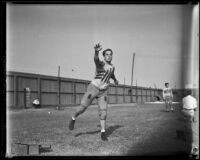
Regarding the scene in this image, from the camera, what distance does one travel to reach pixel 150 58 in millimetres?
5309

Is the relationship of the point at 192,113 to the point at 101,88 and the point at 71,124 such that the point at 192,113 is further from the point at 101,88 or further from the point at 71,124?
the point at 71,124

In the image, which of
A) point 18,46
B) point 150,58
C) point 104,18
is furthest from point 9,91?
point 150,58

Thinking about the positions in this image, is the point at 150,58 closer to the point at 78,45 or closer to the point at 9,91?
the point at 78,45

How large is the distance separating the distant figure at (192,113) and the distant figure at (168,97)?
193 millimetres

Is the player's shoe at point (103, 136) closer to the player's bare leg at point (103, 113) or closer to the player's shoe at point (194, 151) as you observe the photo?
the player's bare leg at point (103, 113)

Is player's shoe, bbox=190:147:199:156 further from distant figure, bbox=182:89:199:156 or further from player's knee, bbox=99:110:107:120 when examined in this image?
player's knee, bbox=99:110:107:120

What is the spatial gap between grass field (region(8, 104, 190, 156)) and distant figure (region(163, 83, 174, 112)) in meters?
0.08

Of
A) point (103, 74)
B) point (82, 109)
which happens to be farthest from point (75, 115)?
point (103, 74)

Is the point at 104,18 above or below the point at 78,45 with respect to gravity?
above

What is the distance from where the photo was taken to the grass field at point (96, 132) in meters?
5.14

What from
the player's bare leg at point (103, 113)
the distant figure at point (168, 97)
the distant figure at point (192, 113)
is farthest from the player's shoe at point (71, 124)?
the distant figure at point (192, 113)

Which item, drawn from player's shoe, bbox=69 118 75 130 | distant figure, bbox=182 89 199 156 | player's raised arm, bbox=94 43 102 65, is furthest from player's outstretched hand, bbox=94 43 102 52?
distant figure, bbox=182 89 199 156

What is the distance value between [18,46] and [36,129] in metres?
1.19

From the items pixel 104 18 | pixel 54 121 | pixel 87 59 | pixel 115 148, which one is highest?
pixel 104 18
